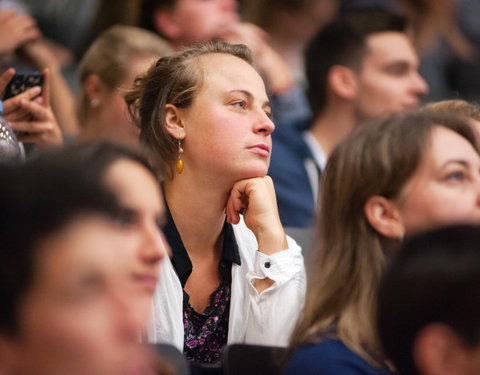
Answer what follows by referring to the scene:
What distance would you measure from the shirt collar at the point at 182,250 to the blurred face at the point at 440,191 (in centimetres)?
61

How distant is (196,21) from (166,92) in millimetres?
1522

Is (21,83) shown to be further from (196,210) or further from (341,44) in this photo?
(341,44)

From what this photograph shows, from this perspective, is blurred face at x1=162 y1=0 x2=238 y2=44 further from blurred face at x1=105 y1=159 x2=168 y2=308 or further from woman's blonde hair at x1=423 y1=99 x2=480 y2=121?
blurred face at x1=105 y1=159 x2=168 y2=308

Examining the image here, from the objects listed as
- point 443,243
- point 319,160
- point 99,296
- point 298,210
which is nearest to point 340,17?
→ point 319,160

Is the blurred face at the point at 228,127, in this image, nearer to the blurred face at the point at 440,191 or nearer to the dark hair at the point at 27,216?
the blurred face at the point at 440,191

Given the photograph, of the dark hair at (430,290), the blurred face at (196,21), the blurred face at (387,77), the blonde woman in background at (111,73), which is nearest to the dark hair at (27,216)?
the dark hair at (430,290)

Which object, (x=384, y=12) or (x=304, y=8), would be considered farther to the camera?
(x=304, y=8)

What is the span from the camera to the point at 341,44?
414cm

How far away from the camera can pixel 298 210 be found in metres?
3.30

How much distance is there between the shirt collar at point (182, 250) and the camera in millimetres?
2293

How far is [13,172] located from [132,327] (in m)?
0.26

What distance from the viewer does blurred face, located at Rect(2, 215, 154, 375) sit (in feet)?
3.77

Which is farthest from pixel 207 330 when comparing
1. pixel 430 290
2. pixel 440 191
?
pixel 430 290

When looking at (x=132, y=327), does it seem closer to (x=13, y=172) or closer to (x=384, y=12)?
(x=13, y=172)
